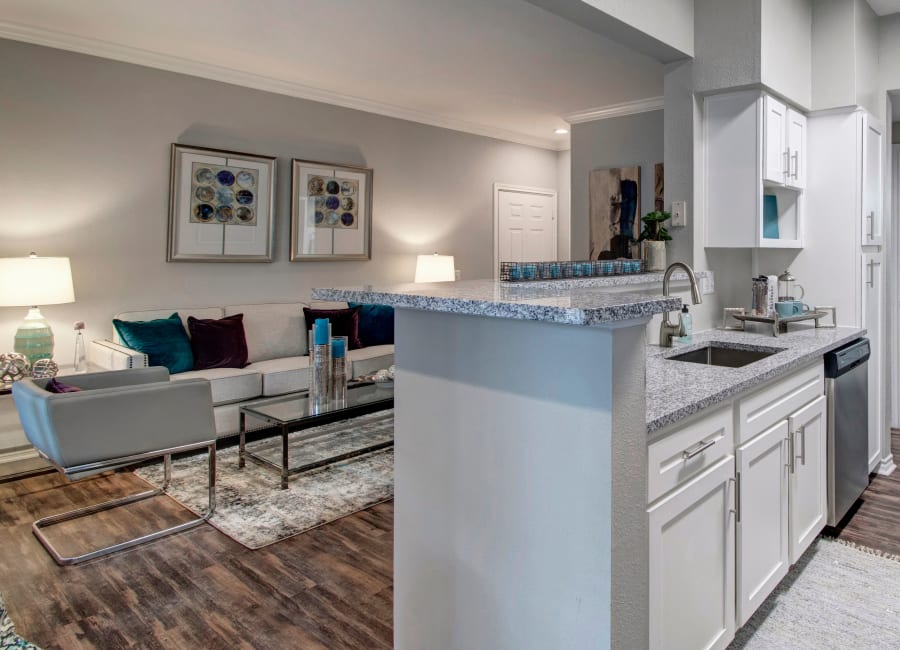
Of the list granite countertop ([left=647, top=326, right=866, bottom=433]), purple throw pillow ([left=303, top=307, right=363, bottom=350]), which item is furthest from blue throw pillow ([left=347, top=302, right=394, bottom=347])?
granite countertop ([left=647, top=326, right=866, bottom=433])

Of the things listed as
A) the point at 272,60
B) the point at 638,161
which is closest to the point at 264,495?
the point at 272,60

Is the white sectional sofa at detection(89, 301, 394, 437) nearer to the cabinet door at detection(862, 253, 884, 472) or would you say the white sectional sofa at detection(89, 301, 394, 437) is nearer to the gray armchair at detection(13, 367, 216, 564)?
the gray armchair at detection(13, 367, 216, 564)

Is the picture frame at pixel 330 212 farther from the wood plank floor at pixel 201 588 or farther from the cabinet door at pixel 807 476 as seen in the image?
the cabinet door at pixel 807 476

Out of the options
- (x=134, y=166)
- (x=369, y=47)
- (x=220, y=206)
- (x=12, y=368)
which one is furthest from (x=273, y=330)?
(x=369, y=47)

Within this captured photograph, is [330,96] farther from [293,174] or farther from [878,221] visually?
[878,221]

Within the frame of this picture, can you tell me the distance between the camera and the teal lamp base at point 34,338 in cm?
355

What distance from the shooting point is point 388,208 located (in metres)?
5.69

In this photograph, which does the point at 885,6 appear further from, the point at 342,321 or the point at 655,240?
the point at 342,321

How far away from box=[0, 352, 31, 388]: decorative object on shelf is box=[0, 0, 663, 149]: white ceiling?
1.89 meters

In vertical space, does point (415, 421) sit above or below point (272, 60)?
below

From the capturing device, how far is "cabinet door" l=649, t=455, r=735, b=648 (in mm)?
1423

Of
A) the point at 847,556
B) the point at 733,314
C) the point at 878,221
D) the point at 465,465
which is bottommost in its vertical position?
the point at 847,556

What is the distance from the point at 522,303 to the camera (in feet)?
4.00

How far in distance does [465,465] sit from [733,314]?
2193 mm
